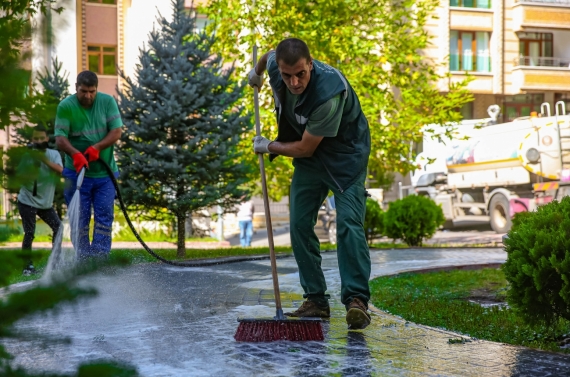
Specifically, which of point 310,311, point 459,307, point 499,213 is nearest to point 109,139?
point 310,311

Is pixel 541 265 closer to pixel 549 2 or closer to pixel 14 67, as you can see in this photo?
pixel 14 67

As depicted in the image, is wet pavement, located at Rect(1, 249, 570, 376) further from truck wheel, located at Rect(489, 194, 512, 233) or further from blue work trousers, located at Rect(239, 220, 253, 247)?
truck wheel, located at Rect(489, 194, 512, 233)

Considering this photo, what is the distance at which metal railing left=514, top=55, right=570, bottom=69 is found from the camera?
42625mm

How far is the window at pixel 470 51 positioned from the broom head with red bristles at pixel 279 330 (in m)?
38.2

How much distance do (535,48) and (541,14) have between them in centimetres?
186

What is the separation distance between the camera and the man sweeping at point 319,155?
16.2 feet

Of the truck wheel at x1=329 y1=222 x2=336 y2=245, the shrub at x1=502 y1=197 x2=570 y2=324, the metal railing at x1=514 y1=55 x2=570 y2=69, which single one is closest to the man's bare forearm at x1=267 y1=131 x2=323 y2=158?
the shrub at x1=502 y1=197 x2=570 y2=324

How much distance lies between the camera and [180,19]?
12.2 meters

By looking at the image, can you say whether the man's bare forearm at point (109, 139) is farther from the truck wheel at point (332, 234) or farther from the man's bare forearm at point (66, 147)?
the truck wheel at point (332, 234)

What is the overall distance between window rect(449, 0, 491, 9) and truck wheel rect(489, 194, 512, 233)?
54.1 ft

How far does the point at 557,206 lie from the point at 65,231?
150 inches

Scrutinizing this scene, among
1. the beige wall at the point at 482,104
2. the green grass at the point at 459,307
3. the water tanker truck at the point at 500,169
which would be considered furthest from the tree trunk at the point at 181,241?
the beige wall at the point at 482,104

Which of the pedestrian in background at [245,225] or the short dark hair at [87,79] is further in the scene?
the pedestrian in background at [245,225]

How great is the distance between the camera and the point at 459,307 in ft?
20.7
